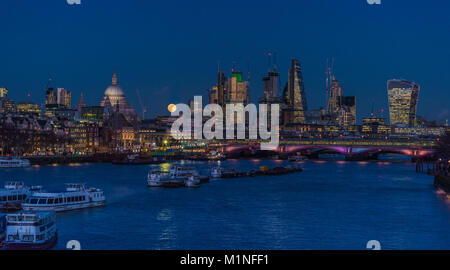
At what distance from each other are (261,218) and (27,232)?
46.0 ft

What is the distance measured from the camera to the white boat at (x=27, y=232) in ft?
73.8

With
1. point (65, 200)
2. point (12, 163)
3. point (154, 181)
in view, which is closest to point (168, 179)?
point (154, 181)

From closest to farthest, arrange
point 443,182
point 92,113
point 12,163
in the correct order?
point 443,182 < point 12,163 < point 92,113

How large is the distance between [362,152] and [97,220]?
82142 millimetres

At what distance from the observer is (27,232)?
22.7 meters

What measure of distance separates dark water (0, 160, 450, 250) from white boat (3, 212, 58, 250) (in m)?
1.09

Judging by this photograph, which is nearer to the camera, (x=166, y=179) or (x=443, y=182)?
(x=443, y=182)

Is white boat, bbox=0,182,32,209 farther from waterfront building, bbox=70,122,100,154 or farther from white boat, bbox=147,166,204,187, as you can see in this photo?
waterfront building, bbox=70,122,100,154

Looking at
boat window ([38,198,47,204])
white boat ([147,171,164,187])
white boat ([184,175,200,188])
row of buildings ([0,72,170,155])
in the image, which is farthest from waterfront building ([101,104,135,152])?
boat window ([38,198,47,204])

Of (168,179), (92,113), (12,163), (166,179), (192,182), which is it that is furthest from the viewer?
(92,113)

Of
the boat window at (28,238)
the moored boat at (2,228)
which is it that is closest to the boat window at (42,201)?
the moored boat at (2,228)

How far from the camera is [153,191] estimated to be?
47.2 m

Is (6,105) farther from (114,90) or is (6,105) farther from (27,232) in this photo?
(27,232)

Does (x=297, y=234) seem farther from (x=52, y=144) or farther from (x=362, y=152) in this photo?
(x=52, y=144)
